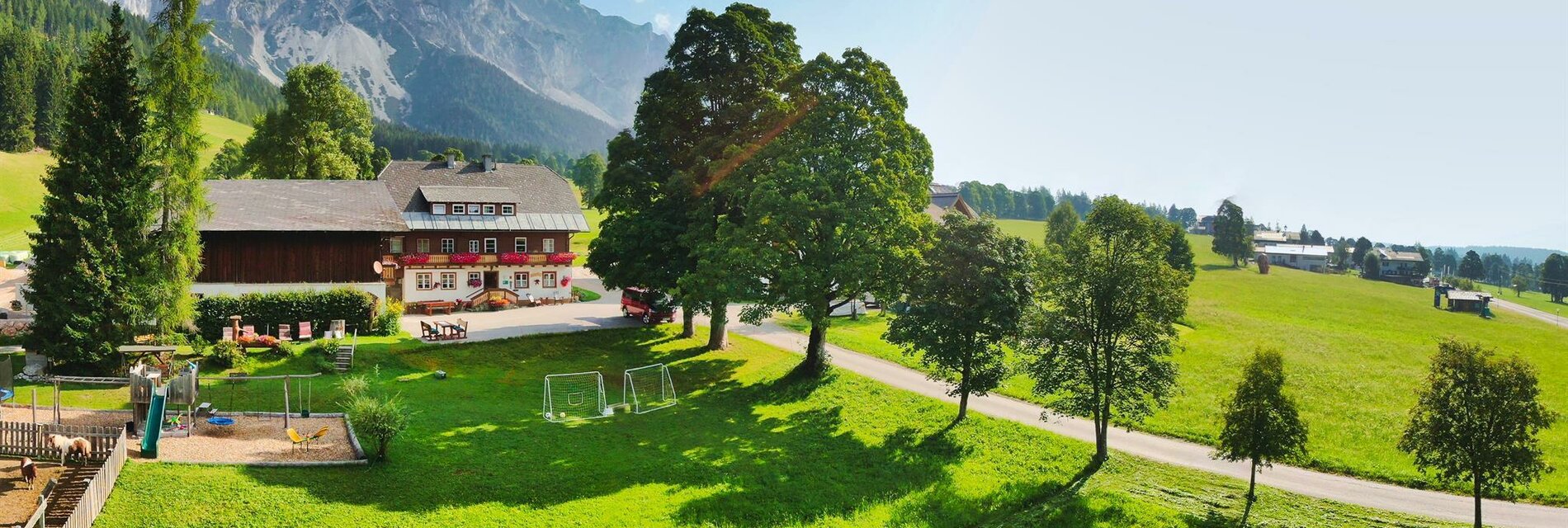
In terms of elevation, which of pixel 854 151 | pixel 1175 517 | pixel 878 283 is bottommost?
pixel 1175 517

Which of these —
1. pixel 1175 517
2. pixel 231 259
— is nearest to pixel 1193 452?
pixel 1175 517

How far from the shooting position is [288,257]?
1576 inches

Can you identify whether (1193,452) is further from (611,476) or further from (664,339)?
(664,339)

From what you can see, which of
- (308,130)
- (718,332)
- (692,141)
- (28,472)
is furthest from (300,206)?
(28,472)

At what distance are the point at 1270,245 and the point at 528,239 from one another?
12833 cm

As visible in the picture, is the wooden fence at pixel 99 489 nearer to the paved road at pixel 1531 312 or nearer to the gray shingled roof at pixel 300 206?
the gray shingled roof at pixel 300 206

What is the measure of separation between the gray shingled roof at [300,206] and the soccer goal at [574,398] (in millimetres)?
15722

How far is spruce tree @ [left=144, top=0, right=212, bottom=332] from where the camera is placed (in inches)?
1114

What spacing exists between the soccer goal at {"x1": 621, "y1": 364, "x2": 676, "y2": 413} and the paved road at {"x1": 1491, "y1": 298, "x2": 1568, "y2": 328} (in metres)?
87.5

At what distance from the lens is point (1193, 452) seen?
1061 inches

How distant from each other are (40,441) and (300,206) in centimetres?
2478

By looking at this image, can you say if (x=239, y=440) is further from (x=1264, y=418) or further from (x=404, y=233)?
(x=404, y=233)

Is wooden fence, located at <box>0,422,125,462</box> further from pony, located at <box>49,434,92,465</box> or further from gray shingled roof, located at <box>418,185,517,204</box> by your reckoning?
gray shingled roof, located at <box>418,185,517,204</box>

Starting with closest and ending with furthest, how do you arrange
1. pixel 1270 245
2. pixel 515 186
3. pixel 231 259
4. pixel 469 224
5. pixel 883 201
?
pixel 883 201
pixel 231 259
pixel 469 224
pixel 515 186
pixel 1270 245
